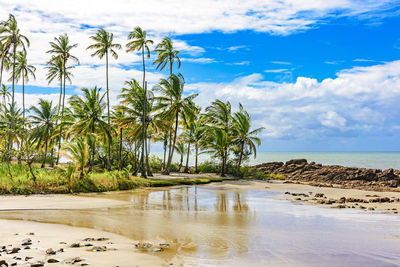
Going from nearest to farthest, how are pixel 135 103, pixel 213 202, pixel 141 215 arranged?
pixel 141 215 < pixel 213 202 < pixel 135 103

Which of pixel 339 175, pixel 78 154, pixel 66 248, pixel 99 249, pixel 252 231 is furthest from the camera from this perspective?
pixel 339 175

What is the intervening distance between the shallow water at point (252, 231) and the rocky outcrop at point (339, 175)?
16577 millimetres

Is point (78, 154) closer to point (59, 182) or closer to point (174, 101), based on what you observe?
point (59, 182)

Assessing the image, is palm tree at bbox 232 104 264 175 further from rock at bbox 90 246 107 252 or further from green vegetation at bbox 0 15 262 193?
rock at bbox 90 246 107 252

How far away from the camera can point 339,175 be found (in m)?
32.3


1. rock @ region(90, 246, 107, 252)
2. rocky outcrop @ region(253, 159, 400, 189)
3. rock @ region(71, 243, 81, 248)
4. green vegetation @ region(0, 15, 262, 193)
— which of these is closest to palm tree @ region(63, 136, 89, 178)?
green vegetation @ region(0, 15, 262, 193)

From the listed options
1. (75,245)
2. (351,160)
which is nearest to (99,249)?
(75,245)

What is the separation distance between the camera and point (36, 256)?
19.6ft

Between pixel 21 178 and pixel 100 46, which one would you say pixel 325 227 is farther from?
pixel 100 46

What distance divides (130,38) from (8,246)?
27.1 m

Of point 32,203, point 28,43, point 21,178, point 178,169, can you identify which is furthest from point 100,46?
point 32,203

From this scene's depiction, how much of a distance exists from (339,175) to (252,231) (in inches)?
1016

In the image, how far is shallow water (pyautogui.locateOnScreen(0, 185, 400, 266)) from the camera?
6688mm

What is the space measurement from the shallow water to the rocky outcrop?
653 inches
